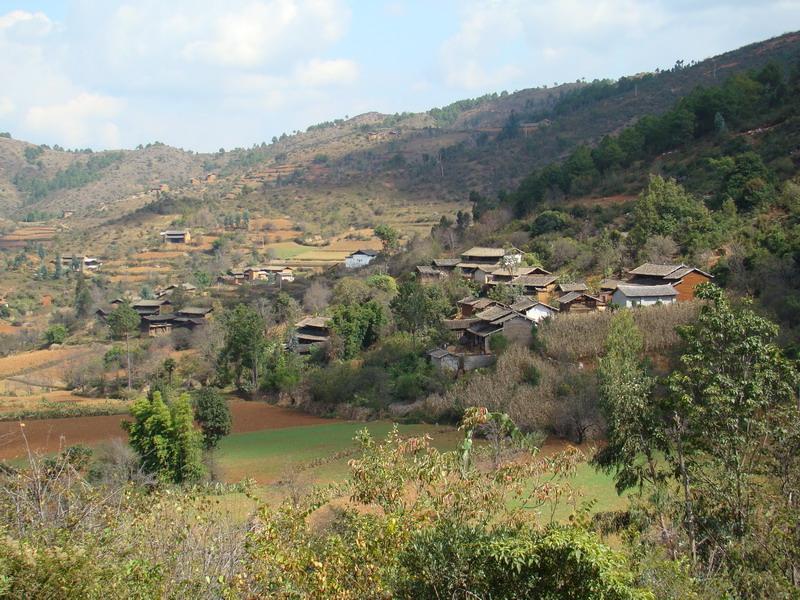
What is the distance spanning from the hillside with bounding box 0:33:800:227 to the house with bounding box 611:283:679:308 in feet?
180

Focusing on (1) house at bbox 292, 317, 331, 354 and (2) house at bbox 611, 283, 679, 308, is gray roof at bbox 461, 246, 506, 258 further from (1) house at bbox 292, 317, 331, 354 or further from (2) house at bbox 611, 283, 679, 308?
(2) house at bbox 611, 283, 679, 308

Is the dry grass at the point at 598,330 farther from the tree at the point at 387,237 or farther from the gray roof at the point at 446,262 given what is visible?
the tree at the point at 387,237

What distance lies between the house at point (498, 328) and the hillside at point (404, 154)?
53455mm

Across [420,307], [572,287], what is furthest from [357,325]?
[572,287]

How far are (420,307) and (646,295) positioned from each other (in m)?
12.4

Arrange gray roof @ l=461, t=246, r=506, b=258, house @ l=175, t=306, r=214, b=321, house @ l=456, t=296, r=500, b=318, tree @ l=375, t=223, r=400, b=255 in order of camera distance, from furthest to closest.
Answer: tree @ l=375, t=223, r=400, b=255 < house @ l=175, t=306, r=214, b=321 < gray roof @ l=461, t=246, r=506, b=258 < house @ l=456, t=296, r=500, b=318

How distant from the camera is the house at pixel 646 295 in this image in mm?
35625

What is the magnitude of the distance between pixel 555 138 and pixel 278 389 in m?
64.9

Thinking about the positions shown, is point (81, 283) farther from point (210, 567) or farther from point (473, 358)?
point (210, 567)

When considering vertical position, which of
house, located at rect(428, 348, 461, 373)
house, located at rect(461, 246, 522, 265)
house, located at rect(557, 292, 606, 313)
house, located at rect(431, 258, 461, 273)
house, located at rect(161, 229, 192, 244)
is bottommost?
house, located at rect(428, 348, 461, 373)

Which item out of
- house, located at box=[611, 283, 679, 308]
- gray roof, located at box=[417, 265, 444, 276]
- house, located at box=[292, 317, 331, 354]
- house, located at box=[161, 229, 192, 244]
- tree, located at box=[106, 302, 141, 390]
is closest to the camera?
house, located at box=[611, 283, 679, 308]

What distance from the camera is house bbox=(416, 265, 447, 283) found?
5079cm

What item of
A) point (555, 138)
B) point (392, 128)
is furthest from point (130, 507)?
point (392, 128)

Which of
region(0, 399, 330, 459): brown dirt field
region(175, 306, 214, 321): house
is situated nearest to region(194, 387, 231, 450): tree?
region(0, 399, 330, 459): brown dirt field
